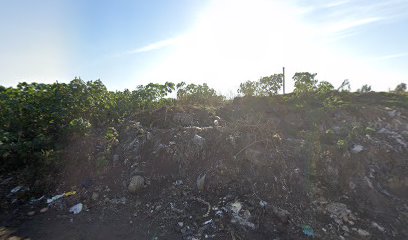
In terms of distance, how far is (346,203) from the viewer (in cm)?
369

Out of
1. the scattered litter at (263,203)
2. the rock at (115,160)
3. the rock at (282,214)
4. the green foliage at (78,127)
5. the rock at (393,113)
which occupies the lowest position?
the rock at (282,214)

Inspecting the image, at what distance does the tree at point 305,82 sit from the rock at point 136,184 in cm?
522

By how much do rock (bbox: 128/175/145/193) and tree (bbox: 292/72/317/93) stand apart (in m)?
5.22

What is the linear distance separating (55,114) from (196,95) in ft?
12.1

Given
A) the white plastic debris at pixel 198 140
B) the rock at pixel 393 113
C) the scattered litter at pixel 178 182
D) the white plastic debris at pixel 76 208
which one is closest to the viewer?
the white plastic debris at pixel 76 208

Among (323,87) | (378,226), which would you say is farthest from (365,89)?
(378,226)

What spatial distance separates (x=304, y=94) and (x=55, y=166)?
6351mm

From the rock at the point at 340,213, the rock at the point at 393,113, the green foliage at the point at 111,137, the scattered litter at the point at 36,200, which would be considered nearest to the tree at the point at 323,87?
the rock at the point at 393,113

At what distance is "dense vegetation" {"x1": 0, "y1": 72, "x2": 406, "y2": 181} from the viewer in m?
4.42

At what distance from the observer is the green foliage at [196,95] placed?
7.17 meters

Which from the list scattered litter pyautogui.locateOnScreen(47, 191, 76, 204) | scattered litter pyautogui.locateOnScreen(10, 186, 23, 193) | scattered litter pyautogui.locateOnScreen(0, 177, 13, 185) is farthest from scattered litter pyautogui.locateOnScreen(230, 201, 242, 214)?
scattered litter pyautogui.locateOnScreen(0, 177, 13, 185)

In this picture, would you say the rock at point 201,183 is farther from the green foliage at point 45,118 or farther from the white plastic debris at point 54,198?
the white plastic debris at point 54,198

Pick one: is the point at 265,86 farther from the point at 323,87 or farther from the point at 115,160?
the point at 115,160

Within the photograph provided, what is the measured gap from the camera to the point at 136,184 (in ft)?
12.9
